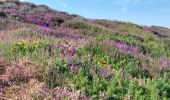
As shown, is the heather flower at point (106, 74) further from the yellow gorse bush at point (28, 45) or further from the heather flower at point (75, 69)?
the yellow gorse bush at point (28, 45)

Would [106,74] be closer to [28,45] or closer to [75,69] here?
[75,69]

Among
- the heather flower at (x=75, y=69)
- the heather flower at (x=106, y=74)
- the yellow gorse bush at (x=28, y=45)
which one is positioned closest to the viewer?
the heather flower at (x=75, y=69)

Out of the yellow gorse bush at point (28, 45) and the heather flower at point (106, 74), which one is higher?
the yellow gorse bush at point (28, 45)

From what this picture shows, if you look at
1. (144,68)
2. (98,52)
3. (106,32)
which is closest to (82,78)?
(144,68)

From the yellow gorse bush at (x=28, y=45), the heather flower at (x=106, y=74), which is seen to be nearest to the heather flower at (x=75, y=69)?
the heather flower at (x=106, y=74)

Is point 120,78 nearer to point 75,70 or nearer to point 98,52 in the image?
point 75,70

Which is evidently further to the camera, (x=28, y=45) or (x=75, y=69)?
(x=28, y=45)

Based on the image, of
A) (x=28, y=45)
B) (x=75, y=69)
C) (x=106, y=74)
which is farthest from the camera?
(x=28, y=45)

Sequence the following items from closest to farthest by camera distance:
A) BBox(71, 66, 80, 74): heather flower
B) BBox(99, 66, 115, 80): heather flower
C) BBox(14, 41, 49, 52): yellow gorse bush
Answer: BBox(71, 66, 80, 74): heather flower → BBox(99, 66, 115, 80): heather flower → BBox(14, 41, 49, 52): yellow gorse bush

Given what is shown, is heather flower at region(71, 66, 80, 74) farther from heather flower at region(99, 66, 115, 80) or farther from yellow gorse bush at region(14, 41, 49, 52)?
yellow gorse bush at region(14, 41, 49, 52)

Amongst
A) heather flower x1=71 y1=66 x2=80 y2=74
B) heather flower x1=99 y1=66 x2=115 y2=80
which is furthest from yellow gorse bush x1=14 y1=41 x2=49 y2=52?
heather flower x1=99 y1=66 x2=115 y2=80

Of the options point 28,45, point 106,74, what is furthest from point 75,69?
point 28,45

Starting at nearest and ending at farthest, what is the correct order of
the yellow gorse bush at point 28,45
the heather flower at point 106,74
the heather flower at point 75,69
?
the heather flower at point 75,69, the heather flower at point 106,74, the yellow gorse bush at point 28,45

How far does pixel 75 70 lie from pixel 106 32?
16327 millimetres
